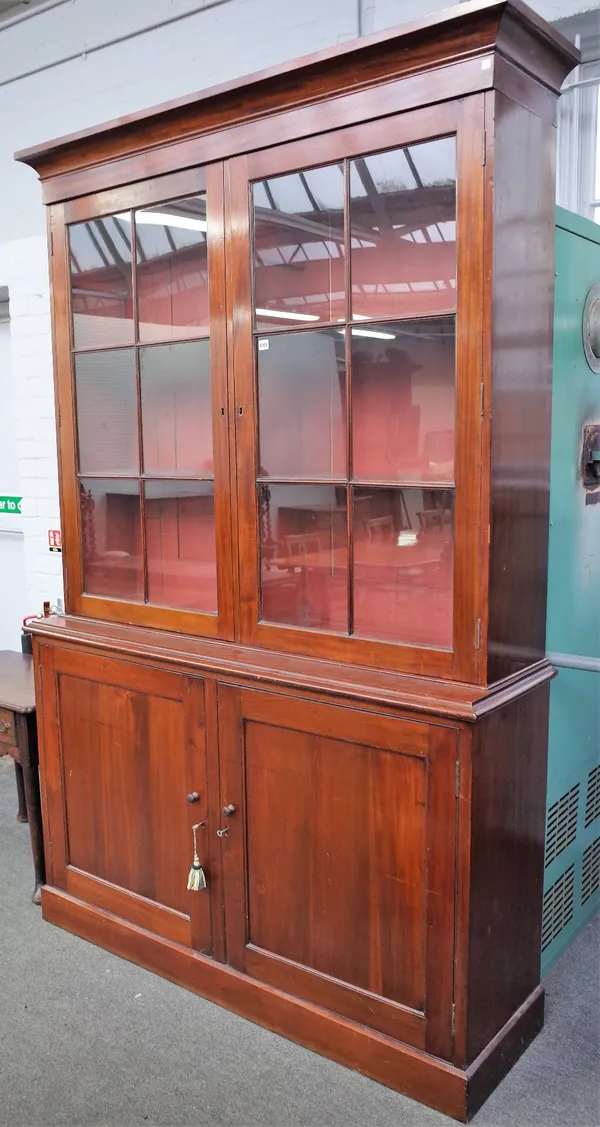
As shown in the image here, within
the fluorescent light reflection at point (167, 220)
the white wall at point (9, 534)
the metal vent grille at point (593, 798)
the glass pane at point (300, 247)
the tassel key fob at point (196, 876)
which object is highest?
the fluorescent light reflection at point (167, 220)

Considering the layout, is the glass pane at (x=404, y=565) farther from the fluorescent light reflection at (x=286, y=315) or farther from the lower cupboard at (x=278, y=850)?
the fluorescent light reflection at (x=286, y=315)

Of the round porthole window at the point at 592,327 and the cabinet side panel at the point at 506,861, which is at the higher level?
the round porthole window at the point at 592,327

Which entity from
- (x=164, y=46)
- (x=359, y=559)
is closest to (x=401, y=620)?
(x=359, y=559)

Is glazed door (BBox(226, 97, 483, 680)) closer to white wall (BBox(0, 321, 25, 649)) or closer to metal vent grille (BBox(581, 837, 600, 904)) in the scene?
metal vent grille (BBox(581, 837, 600, 904))

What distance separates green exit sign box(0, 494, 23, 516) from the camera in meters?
4.07

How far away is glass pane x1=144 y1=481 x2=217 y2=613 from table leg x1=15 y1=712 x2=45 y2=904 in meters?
0.67

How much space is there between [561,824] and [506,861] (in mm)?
428

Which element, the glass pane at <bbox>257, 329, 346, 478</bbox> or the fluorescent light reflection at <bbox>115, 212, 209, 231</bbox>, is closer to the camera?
the glass pane at <bbox>257, 329, 346, 478</bbox>

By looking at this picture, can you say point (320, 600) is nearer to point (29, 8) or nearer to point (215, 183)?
point (215, 183)

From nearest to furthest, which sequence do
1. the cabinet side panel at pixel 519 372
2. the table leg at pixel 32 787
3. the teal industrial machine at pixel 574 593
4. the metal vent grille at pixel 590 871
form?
the cabinet side panel at pixel 519 372, the teal industrial machine at pixel 574 593, the metal vent grille at pixel 590 871, the table leg at pixel 32 787

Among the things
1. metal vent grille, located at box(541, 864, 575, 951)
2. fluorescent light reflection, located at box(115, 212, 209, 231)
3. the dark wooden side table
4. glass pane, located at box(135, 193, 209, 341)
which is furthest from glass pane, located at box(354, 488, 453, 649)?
the dark wooden side table

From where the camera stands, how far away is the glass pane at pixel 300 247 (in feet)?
5.96

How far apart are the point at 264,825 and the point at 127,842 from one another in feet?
1.69

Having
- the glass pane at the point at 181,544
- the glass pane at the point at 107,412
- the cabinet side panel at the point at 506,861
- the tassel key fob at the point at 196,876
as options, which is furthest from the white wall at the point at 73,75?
the cabinet side panel at the point at 506,861
